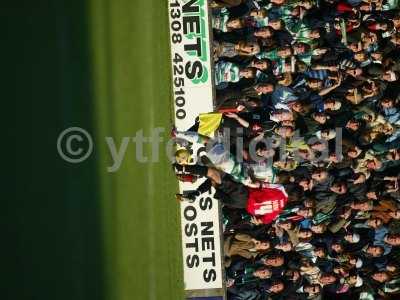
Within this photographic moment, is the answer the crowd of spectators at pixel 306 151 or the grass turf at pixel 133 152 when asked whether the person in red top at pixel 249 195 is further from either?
the grass turf at pixel 133 152

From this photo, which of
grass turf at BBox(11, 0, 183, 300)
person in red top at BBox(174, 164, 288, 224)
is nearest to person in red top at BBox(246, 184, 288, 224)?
person in red top at BBox(174, 164, 288, 224)

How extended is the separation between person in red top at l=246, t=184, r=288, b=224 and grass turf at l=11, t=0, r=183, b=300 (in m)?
1.27

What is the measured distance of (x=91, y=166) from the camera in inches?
362

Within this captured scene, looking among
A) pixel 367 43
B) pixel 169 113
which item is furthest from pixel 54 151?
pixel 367 43

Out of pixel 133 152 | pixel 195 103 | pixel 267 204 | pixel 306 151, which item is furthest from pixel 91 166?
pixel 306 151

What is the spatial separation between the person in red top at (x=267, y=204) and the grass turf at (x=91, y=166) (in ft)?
4.18

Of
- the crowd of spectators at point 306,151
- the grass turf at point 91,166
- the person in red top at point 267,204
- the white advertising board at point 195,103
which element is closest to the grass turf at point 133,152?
the grass turf at point 91,166

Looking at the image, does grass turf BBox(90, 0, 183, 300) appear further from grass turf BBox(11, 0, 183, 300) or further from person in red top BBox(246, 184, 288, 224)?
person in red top BBox(246, 184, 288, 224)

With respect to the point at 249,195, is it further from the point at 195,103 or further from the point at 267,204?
the point at 195,103

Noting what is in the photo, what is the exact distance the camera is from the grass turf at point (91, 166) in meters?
8.87

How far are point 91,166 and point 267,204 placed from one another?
2.68 m

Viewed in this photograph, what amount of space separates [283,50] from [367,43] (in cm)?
118

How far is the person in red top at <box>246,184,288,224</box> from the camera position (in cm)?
829

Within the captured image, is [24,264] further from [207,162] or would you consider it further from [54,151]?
[207,162]
